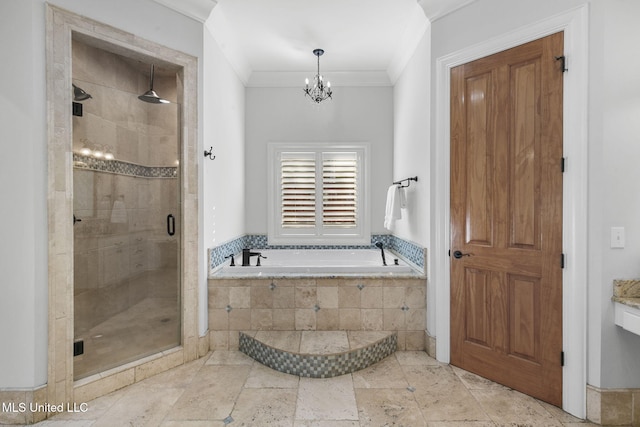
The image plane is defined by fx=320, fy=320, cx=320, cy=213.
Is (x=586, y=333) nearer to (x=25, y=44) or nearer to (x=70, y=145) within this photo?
(x=70, y=145)

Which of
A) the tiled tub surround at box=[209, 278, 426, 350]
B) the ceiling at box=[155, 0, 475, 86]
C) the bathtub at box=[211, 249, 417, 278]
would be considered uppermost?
the ceiling at box=[155, 0, 475, 86]

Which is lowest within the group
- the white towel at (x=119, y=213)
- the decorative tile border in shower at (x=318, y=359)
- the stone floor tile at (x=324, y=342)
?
the decorative tile border in shower at (x=318, y=359)

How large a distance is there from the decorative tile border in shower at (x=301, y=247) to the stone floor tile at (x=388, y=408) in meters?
1.14

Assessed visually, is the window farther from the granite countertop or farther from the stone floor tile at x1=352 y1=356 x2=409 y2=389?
the granite countertop

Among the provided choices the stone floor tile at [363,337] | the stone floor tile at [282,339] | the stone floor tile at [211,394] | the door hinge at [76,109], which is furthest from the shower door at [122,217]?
the stone floor tile at [363,337]

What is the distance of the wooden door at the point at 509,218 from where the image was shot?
6.77 feet

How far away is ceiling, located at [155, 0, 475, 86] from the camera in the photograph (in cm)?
275

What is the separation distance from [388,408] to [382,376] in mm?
398

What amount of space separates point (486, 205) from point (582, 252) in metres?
0.63

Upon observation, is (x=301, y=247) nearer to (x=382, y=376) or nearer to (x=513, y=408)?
(x=382, y=376)

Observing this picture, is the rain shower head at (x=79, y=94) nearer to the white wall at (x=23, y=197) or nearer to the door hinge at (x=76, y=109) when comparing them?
the door hinge at (x=76, y=109)

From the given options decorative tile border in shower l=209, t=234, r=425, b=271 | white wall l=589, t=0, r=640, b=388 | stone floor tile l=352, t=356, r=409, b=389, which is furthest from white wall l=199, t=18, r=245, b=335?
white wall l=589, t=0, r=640, b=388

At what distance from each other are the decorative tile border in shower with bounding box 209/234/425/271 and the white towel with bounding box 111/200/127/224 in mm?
749

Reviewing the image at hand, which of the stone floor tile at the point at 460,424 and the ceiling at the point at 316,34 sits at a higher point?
the ceiling at the point at 316,34
